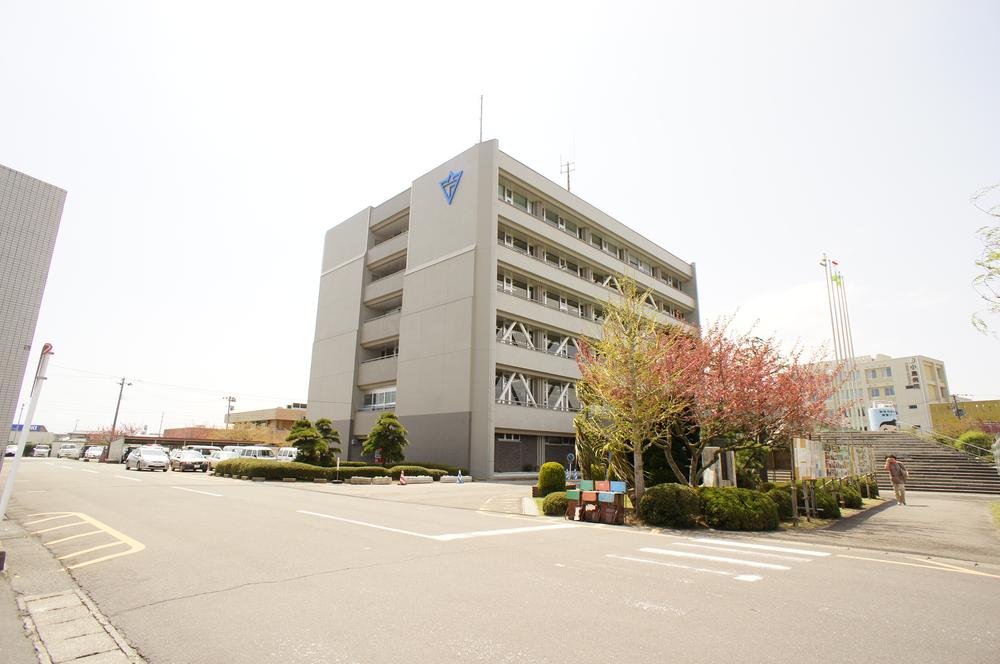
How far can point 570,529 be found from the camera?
37.2ft

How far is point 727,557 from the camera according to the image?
8.10 meters

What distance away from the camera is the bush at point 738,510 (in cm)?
1167

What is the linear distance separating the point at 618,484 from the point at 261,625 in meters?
9.81

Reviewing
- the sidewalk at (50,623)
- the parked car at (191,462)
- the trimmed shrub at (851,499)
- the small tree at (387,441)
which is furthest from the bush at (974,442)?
the parked car at (191,462)

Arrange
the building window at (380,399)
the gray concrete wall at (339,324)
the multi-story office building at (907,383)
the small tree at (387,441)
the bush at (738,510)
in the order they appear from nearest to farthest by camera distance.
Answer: the bush at (738,510)
the small tree at (387,441)
the building window at (380,399)
the gray concrete wall at (339,324)
the multi-story office building at (907,383)

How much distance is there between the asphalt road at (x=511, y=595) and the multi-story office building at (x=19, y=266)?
9.75 ft

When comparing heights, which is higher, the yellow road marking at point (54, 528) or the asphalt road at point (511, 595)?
the asphalt road at point (511, 595)

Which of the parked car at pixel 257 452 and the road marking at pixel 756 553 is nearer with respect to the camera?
the road marking at pixel 756 553

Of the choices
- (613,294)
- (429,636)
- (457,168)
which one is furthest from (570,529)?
(613,294)

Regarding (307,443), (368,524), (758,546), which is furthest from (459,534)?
(307,443)

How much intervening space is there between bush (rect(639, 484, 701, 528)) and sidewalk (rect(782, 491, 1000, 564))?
1952mm

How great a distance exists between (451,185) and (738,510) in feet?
103

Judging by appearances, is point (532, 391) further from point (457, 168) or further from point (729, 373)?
point (729, 373)

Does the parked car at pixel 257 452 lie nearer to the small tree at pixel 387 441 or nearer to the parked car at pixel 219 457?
the parked car at pixel 219 457
